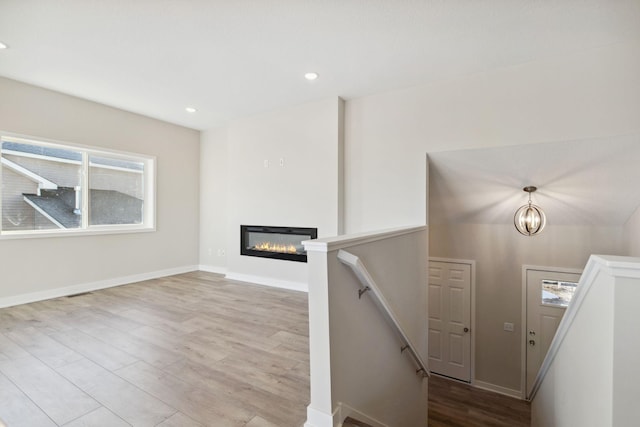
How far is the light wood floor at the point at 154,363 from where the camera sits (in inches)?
71.8

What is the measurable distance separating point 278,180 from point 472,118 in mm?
2962

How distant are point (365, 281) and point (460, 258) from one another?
392cm

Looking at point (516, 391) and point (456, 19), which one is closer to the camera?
point (456, 19)

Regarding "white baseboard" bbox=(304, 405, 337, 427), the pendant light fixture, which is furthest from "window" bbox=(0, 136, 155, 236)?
the pendant light fixture

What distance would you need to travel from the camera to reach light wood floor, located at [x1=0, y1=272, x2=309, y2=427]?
1823 mm

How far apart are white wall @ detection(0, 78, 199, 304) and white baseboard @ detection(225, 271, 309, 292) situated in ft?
4.32

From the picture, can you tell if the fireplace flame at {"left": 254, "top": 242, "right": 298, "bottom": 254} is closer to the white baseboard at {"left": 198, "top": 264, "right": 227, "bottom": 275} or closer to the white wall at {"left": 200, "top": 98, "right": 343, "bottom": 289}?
the white wall at {"left": 200, "top": 98, "right": 343, "bottom": 289}

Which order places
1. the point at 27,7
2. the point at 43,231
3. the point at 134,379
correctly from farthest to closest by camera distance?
1. the point at 43,231
2. the point at 27,7
3. the point at 134,379

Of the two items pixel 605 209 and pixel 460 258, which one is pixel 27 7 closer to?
pixel 460 258

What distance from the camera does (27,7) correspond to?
2.37m

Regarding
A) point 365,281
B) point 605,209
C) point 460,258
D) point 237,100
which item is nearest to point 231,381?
point 365,281

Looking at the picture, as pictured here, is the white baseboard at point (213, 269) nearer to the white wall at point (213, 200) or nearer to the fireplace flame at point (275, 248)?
the white wall at point (213, 200)

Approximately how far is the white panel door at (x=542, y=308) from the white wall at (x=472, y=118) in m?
2.41

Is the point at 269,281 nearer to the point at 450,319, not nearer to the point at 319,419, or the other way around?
the point at 450,319
